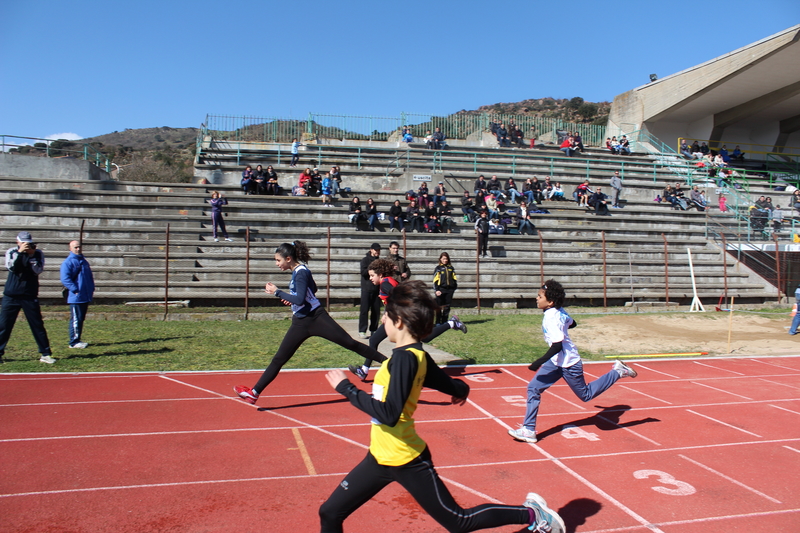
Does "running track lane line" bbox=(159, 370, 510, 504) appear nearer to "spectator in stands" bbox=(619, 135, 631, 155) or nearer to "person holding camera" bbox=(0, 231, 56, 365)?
"person holding camera" bbox=(0, 231, 56, 365)

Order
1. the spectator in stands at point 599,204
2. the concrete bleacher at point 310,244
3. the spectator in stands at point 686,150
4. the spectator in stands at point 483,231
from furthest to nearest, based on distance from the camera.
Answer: the spectator in stands at point 686,150 < the spectator in stands at point 599,204 < the spectator in stands at point 483,231 < the concrete bleacher at point 310,244

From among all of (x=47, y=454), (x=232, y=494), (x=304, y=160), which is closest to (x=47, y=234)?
(x=304, y=160)

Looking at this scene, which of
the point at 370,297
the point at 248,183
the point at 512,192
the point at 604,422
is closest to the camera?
the point at 604,422

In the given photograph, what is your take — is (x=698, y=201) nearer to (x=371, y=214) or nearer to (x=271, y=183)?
(x=371, y=214)

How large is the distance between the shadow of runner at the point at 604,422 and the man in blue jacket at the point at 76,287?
7741 mm

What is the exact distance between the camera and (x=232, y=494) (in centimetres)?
443

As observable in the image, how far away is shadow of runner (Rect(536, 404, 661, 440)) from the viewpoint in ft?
20.5

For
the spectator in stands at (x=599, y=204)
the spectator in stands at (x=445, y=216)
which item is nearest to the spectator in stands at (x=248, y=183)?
the spectator in stands at (x=445, y=216)

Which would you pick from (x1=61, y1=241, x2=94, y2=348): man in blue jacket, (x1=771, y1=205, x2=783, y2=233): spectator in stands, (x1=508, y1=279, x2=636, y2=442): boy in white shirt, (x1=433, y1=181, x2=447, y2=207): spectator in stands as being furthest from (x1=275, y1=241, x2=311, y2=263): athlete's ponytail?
(x1=771, y1=205, x2=783, y2=233): spectator in stands

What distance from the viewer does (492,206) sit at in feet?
69.3

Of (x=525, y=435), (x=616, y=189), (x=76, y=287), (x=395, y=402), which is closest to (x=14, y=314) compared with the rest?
(x=76, y=287)

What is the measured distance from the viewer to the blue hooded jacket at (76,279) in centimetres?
934

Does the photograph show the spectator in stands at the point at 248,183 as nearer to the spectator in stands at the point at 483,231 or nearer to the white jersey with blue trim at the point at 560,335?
the spectator in stands at the point at 483,231

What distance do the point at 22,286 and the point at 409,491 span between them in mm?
7789
